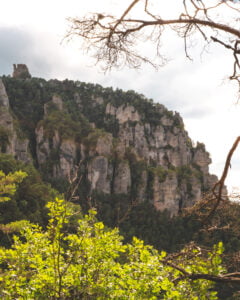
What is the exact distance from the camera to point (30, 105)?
113 m

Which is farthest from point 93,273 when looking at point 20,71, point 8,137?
point 20,71

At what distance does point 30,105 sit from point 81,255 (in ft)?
381

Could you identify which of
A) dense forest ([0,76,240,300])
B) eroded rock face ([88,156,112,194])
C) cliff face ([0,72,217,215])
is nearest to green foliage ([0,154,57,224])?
dense forest ([0,76,240,300])

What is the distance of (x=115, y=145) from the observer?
101000 mm

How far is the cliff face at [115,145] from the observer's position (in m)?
90.9

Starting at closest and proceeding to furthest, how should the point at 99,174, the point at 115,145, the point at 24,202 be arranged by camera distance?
the point at 24,202
the point at 99,174
the point at 115,145

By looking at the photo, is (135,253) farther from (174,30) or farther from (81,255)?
(174,30)

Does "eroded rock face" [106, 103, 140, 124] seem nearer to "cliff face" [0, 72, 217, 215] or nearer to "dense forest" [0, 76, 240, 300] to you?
"cliff face" [0, 72, 217, 215]

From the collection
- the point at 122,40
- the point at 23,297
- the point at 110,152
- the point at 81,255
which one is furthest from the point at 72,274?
the point at 110,152

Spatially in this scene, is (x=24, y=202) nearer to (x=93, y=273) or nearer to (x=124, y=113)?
(x=93, y=273)

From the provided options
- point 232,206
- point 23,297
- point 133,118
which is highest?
point 133,118

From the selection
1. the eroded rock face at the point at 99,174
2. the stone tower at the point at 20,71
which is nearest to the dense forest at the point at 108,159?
the eroded rock face at the point at 99,174

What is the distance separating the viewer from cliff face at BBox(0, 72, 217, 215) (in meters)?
90.9

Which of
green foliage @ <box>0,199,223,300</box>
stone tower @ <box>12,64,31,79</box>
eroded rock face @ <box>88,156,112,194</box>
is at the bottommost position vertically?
green foliage @ <box>0,199,223,300</box>
